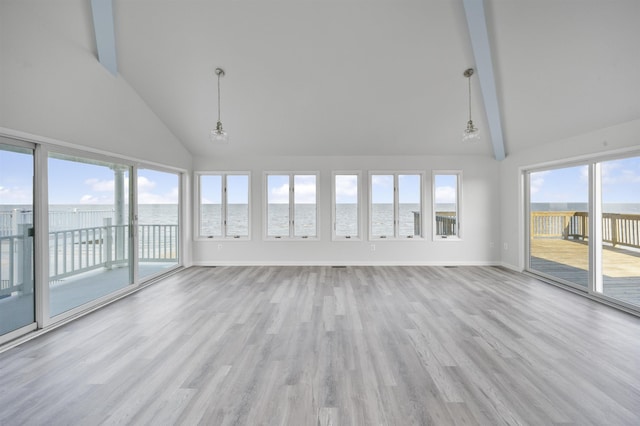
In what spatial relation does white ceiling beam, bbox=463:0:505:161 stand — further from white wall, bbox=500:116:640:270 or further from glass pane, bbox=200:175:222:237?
glass pane, bbox=200:175:222:237

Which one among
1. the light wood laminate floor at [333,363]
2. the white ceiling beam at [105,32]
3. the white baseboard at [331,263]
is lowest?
the light wood laminate floor at [333,363]

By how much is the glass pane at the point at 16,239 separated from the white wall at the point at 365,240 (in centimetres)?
328

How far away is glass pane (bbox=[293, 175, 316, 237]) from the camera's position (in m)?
6.33

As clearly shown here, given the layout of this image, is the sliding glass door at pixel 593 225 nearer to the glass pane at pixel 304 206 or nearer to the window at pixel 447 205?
the window at pixel 447 205

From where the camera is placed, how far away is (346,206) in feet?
20.6

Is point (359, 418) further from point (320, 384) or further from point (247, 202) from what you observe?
point (247, 202)

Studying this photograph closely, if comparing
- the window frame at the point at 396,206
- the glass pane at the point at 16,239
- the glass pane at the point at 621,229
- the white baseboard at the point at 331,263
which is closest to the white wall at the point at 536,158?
the glass pane at the point at 621,229

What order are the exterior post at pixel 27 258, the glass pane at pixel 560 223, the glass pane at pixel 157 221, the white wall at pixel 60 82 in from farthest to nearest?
the glass pane at pixel 157 221 → the glass pane at pixel 560 223 → the exterior post at pixel 27 258 → the white wall at pixel 60 82

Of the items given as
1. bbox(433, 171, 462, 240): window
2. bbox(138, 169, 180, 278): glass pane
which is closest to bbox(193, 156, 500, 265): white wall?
bbox(433, 171, 462, 240): window

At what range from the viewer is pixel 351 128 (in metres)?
5.39

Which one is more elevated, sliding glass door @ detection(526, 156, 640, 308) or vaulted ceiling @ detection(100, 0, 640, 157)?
vaulted ceiling @ detection(100, 0, 640, 157)

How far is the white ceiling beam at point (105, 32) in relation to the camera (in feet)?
10.8

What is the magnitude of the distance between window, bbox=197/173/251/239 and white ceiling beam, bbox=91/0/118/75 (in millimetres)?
2854

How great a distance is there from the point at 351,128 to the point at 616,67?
347 centimetres
